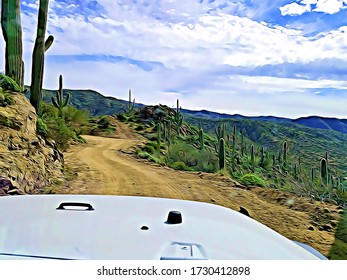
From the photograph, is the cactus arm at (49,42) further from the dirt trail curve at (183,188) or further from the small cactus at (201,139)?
the small cactus at (201,139)

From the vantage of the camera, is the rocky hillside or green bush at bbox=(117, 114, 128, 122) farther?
green bush at bbox=(117, 114, 128, 122)

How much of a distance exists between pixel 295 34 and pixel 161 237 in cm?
235

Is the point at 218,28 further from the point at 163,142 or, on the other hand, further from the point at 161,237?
the point at 161,237

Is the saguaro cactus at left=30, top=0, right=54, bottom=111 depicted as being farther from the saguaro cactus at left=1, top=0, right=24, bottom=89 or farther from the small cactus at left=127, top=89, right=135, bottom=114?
the small cactus at left=127, top=89, right=135, bottom=114

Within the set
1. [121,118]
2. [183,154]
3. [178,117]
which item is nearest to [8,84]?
[121,118]

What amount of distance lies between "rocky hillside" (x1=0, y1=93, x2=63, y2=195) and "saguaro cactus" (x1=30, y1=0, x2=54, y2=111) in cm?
8

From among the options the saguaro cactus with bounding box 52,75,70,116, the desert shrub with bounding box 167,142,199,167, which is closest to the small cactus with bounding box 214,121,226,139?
the desert shrub with bounding box 167,142,199,167

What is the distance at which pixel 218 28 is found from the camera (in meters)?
3.24

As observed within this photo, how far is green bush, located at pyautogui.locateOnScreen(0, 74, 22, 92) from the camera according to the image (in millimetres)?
3223

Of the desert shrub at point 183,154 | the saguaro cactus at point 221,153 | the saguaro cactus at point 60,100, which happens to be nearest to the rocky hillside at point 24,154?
the saguaro cactus at point 60,100
